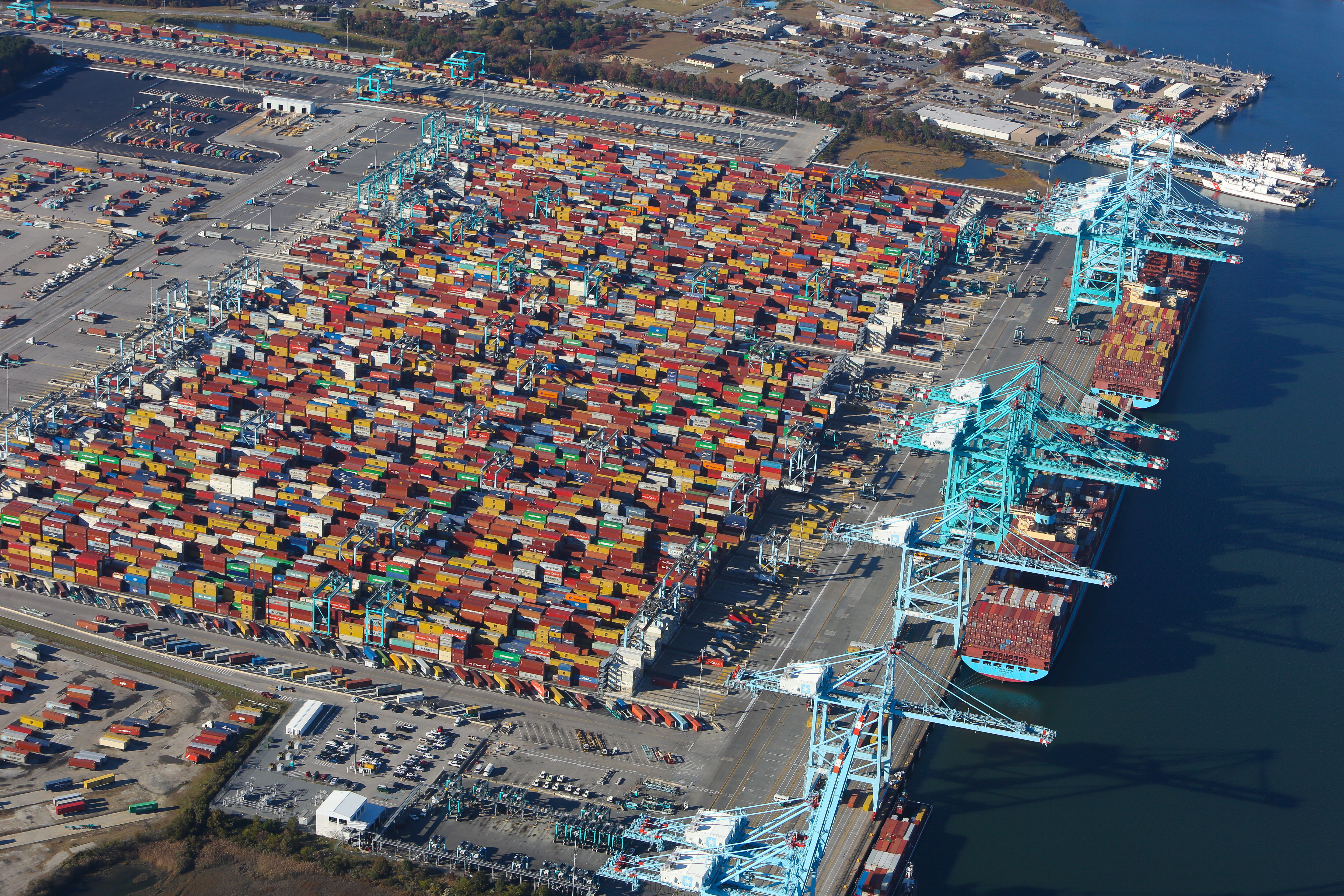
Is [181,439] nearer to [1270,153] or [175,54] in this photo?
[175,54]

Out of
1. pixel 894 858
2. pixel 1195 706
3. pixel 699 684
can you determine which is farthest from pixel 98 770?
pixel 1195 706

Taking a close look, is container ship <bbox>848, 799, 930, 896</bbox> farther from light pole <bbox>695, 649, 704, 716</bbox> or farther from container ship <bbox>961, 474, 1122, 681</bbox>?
container ship <bbox>961, 474, 1122, 681</bbox>

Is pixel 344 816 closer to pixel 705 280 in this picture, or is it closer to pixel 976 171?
pixel 705 280

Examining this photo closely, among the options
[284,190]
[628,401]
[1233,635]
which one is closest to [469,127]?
[284,190]

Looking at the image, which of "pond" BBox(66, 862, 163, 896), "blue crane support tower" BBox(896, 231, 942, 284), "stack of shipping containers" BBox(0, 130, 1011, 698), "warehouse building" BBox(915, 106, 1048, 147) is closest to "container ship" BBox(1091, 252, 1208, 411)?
"blue crane support tower" BBox(896, 231, 942, 284)

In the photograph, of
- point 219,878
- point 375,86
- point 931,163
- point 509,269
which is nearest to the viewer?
point 219,878
